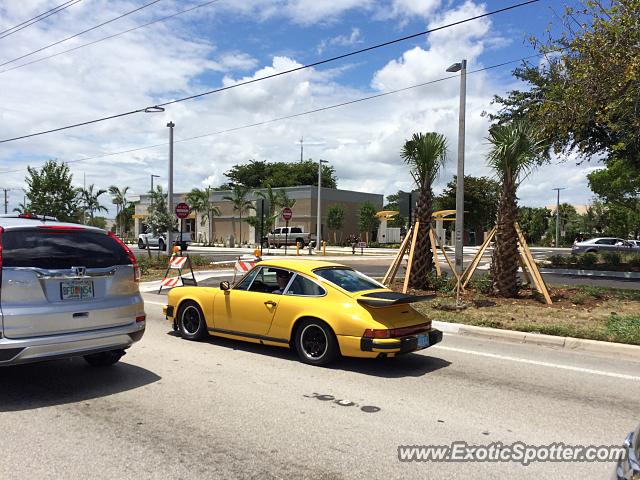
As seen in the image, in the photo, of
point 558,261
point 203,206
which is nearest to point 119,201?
point 203,206

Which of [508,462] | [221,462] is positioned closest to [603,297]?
[508,462]

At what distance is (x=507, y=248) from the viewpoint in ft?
42.6

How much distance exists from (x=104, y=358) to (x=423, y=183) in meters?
9.72

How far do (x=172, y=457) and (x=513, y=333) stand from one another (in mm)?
6805

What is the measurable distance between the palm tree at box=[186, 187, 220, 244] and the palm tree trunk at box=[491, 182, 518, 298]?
145 feet

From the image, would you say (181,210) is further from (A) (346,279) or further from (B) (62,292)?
(B) (62,292)

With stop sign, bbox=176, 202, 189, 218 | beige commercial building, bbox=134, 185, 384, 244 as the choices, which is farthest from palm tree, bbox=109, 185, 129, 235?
stop sign, bbox=176, 202, 189, 218

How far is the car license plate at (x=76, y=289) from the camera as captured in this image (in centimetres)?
548

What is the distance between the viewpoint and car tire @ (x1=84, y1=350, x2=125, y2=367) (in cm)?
666

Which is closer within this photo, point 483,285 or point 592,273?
point 483,285

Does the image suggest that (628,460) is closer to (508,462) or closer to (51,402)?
(508,462)

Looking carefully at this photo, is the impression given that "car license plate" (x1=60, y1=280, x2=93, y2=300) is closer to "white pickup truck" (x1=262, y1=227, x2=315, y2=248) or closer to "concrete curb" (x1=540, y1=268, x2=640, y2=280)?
"concrete curb" (x1=540, y1=268, x2=640, y2=280)

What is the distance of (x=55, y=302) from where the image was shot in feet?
17.7

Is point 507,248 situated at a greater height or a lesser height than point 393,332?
greater
